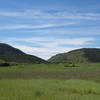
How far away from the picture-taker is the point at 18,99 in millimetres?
11703

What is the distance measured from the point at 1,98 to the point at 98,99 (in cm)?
592

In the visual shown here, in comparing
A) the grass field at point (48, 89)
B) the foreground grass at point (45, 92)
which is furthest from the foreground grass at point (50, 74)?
the foreground grass at point (45, 92)

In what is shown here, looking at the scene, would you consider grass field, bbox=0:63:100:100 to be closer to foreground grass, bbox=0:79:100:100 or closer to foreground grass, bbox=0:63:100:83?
foreground grass, bbox=0:79:100:100

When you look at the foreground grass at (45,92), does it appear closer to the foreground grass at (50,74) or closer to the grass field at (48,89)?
the grass field at (48,89)

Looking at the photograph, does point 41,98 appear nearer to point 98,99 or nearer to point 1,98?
point 1,98

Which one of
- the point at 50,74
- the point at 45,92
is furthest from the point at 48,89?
the point at 50,74

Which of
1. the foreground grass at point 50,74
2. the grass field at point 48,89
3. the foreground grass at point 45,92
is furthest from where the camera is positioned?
the foreground grass at point 50,74

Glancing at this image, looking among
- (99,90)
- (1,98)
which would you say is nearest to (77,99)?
(1,98)

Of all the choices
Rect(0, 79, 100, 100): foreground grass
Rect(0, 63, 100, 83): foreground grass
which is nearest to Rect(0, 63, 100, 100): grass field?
Rect(0, 79, 100, 100): foreground grass

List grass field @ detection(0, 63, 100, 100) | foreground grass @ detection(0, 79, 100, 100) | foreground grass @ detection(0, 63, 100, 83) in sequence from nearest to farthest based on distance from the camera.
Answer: foreground grass @ detection(0, 79, 100, 100) → grass field @ detection(0, 63, 100, 100) → foreground grass @ detection(0, 63, 100, 83)

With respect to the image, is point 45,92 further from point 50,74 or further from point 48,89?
point 50,74

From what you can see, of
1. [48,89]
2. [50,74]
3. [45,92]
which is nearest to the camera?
[45,92]

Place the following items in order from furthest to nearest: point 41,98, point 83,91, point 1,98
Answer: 1. point 83,91
2. point 41,98
3. point 1,98

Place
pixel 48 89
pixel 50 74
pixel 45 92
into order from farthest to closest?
1. pixel 50 74
2. pixel 48 89
3. pixel 45 92
